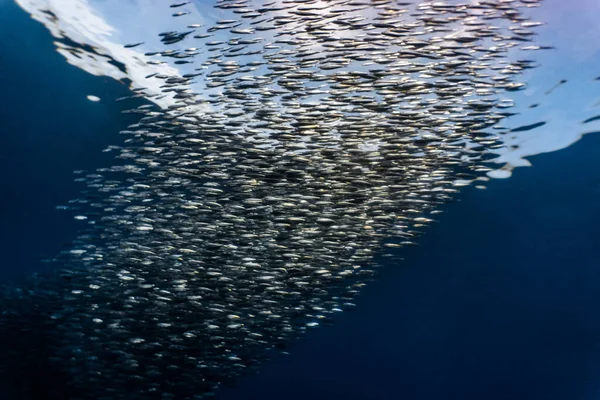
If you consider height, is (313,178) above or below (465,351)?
above

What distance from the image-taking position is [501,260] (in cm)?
2134

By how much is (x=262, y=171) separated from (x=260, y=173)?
78mm

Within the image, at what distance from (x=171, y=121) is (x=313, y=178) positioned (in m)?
2.95

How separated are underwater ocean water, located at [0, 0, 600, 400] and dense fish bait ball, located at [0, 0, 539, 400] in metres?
0.07

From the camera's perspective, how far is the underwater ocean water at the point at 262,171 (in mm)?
8086

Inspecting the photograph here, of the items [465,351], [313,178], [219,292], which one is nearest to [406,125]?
[313,178]

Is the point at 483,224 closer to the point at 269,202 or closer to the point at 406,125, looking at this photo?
the point at 406,125

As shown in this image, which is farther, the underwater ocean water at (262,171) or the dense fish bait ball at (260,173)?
the underwater ocean water at (262,171)

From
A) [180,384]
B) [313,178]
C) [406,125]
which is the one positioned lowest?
[180,384]

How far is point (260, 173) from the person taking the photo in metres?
8.69

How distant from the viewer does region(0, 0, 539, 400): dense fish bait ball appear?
7.59 metres

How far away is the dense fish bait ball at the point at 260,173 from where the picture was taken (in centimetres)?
759

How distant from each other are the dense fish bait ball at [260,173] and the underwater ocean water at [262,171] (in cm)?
7

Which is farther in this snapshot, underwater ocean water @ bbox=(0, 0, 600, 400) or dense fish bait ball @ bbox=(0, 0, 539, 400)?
underwater ocean water @ bbox=(0, 0, 600, 400)
